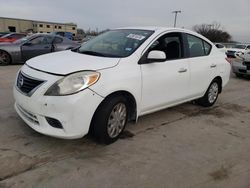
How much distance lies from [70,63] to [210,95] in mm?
3273

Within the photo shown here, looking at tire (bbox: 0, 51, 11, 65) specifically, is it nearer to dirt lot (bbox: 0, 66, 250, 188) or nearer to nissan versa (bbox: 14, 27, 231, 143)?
dirt lot (bbox: 0, 66, 250, 188)

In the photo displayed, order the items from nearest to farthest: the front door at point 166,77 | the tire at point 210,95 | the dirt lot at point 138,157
A: the dirt lot at point 138,157 → the front door at point 166,77 → the tire at point 210,95

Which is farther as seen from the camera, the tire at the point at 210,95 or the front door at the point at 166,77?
the tire at the point at 210,95

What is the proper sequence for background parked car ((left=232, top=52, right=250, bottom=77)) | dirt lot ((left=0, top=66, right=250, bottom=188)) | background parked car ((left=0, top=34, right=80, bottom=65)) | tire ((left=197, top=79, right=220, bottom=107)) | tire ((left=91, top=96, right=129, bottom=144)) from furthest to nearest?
background parked car ((left=0, top=34, right=80, bottom=65))
background parked car ((left=232, top=52, right=250, bottom=77))
tire ((left=197, top=79, right=220, bottom=107))
tire ((left=91, top=96, right=129, bottom=144))
dirt lot ((left=0, top=66, right=250, bottom=188))

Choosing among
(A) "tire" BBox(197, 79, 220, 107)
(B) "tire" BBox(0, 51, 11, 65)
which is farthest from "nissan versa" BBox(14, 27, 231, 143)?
(B) "tire" BBox(0, 51, 11, 65)

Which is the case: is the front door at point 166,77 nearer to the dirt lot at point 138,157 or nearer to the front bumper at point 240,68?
the dirt lot at point 138,157

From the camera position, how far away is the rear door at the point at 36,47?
31.6 feet

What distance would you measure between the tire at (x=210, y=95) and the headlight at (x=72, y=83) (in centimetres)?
298

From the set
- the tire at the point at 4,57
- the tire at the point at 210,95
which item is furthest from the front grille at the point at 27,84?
the tire at the point at 4,57

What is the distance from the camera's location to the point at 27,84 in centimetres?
317

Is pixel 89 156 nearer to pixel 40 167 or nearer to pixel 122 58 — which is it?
pixel 40 167

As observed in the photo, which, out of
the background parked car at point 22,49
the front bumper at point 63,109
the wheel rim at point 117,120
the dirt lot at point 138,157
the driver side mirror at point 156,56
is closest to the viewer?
the dirt lot at point 138,157

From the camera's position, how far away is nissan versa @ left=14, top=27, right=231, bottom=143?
2.94 m

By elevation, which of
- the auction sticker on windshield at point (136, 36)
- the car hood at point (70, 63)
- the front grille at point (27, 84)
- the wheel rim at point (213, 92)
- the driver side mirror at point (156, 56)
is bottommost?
the wheel rim at point (213, 92)
